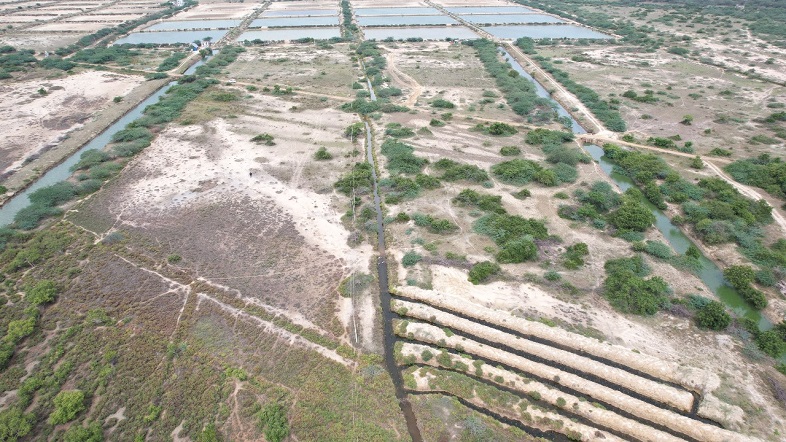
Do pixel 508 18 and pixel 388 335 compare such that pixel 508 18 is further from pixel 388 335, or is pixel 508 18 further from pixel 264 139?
pixel 388 335

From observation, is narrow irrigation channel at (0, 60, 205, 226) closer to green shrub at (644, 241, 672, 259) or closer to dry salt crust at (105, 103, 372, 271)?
dry salt crust at (105, 103, 372, 271)

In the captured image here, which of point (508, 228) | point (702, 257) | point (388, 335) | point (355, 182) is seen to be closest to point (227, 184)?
point (355, 182)

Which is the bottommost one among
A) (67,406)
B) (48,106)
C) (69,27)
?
(67,406)

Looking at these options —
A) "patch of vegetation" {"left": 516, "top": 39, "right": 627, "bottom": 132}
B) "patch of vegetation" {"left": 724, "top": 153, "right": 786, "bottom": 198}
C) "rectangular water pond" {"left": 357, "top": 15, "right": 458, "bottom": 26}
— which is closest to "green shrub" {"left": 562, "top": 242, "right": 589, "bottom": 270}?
"patch of vegetation" {"left": 724, "top": 153, "right": 786, "bottom": 198}

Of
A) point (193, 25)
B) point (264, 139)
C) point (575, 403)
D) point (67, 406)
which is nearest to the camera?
point (67, 406)

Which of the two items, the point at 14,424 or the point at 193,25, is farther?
the point at 193,25

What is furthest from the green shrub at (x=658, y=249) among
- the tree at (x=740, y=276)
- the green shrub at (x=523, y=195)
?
the green shrub at (x=523, y=195)
